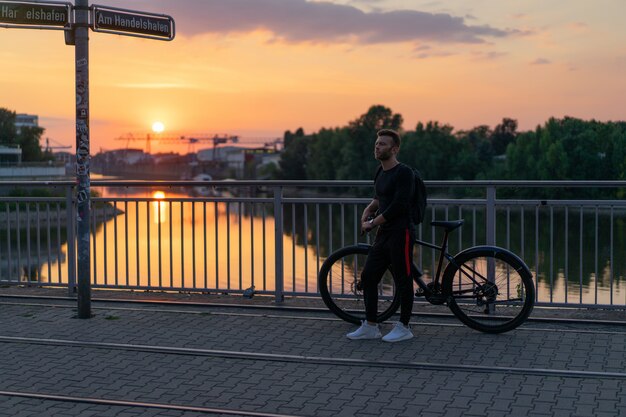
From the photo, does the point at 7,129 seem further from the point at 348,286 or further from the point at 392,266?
the point at 392,266

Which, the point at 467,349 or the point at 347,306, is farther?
the point at 347,306

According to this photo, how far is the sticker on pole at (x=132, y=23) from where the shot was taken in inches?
332

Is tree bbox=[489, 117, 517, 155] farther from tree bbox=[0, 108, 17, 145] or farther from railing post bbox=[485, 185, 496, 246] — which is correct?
railing post bbox=[485, 185, 496, 246]

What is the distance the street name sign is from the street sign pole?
0.37 feet

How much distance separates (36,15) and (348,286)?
12.8 feet

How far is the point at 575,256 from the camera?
23453 mm

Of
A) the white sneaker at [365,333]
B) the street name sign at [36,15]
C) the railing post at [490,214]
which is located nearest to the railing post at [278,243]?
the white sneaker at [365,333]

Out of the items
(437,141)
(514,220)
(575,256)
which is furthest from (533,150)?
(514,220)

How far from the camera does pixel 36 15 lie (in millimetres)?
8266

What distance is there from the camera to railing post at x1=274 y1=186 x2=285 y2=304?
9016mm

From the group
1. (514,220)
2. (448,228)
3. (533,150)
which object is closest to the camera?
(448,228)

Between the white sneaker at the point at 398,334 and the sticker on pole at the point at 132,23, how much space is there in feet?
12.2

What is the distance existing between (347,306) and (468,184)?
1.65 m

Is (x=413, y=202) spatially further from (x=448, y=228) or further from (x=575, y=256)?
(x=575, y=256)
